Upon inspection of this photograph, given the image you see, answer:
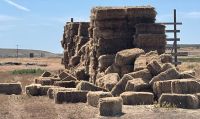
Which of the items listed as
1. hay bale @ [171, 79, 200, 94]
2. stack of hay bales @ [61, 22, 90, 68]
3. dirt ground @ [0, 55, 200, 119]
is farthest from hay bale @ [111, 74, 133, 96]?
stack of hay bales @ [61, 22, 90, 68]

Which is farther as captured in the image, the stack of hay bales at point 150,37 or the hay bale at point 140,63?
the stack of hay bales at point 150,37

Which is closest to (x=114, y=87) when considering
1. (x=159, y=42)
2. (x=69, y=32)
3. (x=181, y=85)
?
(x=181, y=85)

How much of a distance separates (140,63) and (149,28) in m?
4.25

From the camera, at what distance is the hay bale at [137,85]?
46.4 ft

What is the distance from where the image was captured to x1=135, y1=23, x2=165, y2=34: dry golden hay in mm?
19875

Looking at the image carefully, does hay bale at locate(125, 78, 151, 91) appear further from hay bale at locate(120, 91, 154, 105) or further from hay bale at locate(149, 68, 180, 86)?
hay bale at locate(120, 91, 154, 105)

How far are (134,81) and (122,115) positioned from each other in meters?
3.73

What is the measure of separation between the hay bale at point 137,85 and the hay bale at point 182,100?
6.82ft

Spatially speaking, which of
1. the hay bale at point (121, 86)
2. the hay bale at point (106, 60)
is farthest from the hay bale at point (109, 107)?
the hay bale at point (106, 60)

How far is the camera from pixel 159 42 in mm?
19797

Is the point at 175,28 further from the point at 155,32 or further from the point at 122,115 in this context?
the point at 122,115

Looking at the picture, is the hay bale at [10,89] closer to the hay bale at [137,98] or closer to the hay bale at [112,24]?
the hay bale at [112,24]

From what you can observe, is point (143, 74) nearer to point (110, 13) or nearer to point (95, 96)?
point (95, 96)

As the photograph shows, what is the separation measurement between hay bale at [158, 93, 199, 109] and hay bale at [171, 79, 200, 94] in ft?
3.18
